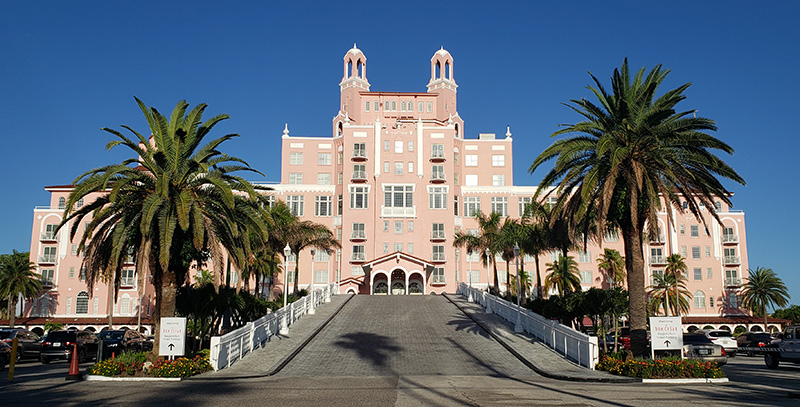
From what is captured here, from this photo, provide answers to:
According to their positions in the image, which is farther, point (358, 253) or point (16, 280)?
point (358, 253)

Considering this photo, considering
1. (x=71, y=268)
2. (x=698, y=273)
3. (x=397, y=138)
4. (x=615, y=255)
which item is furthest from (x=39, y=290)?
(x=698, y=273)

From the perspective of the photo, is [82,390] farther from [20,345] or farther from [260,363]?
[20,345]

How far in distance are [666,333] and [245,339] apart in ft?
47.8

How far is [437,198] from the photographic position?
65.6m

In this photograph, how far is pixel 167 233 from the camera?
19766mm

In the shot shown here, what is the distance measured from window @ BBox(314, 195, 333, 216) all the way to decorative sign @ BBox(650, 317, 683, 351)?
49813 mm

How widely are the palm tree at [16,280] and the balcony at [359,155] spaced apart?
32084 millimetres

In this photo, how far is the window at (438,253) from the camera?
210 ft

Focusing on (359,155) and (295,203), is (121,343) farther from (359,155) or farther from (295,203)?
(359,155)

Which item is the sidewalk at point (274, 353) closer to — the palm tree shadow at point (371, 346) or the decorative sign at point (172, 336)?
the decorative sign at point (172, 336)

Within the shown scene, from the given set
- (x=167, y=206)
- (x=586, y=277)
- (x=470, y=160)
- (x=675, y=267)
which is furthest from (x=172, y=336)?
(x=675, y=267)

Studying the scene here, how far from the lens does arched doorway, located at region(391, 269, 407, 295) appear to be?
62.8m

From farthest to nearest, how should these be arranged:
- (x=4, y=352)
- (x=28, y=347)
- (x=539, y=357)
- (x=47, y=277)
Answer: (x=47, y=277)
(x=28, y=347)
(x=4, y=352)
(x=539, y=357)

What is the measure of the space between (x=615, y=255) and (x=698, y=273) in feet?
40.1
